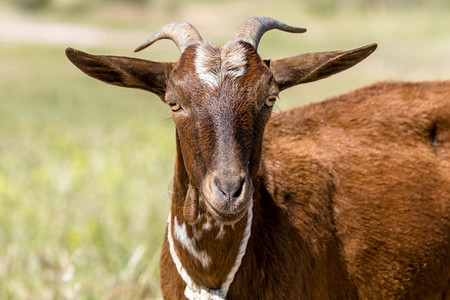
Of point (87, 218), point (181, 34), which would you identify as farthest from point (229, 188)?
point (87, 218)

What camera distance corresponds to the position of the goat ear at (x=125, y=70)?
3.68 m

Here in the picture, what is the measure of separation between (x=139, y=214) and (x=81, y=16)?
144 ft

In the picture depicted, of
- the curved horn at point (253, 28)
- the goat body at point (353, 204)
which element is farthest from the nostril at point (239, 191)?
the curved horn at point (253, 28)

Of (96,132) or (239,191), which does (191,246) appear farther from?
(96,132)

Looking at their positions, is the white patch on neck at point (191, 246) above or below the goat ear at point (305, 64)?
below

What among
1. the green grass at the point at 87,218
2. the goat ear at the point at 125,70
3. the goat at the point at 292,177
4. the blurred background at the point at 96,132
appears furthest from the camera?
the blurred background at the point at 96,132

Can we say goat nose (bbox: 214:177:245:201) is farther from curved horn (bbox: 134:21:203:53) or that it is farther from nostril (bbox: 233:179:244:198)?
curved horn (bbox: 134:21:203:53)

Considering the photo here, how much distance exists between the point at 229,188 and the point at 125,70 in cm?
98

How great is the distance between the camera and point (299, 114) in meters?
4.79

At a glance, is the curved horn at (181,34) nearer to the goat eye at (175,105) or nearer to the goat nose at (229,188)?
the goat eye at (175,105)

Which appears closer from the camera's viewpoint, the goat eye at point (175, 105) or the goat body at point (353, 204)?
the goat eye at point (175, 105)

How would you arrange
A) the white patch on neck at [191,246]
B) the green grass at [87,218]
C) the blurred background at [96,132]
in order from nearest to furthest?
the white patch on neck at [191,246] < the green grass at [87,218] < the blurred background at [96,132]

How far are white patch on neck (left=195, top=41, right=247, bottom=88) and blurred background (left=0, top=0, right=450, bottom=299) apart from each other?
1951 millimetres

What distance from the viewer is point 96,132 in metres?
14.7
